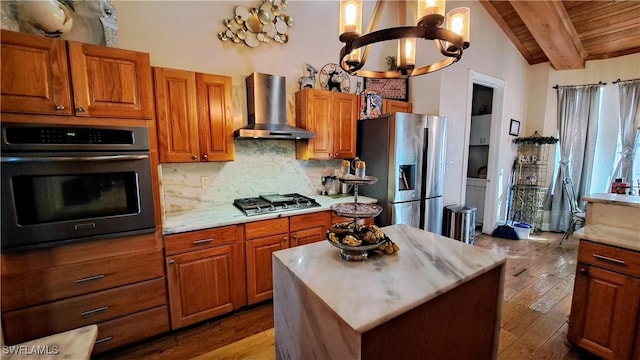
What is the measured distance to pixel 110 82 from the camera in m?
1.72

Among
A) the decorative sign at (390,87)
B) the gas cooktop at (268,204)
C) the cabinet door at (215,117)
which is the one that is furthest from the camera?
the decorative sign at (390,87)

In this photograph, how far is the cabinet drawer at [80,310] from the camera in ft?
5.12

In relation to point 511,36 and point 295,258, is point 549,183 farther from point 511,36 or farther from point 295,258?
point 295,258

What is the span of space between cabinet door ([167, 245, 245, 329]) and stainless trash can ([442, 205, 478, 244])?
274 cm

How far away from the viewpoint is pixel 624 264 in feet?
5.31

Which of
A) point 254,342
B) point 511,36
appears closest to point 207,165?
point 254,342

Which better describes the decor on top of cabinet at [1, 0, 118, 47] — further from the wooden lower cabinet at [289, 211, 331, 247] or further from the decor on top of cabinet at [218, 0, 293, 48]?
the wooden lower cabinet at [289, 211, 331, 247]

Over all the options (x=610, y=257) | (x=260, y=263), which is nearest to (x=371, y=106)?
(x=260, y=263)

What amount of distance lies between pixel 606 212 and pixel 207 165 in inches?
129

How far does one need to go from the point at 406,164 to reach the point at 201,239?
2.20 m

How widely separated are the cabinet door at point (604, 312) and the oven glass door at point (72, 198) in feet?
9.79

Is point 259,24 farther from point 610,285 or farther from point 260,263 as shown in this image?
point 610,285

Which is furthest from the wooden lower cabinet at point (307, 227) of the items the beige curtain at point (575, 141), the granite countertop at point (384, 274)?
the beige curtain at point (575, 141)

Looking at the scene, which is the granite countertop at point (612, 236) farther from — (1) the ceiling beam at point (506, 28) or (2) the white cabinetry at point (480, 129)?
(1) the ceiling beam at point (506, 28)
